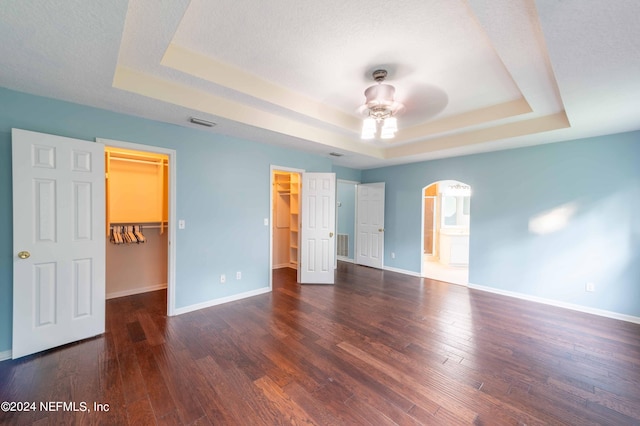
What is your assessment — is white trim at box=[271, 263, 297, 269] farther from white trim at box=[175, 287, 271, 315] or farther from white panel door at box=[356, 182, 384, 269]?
white trim at box=[175, 287, 271, 315]

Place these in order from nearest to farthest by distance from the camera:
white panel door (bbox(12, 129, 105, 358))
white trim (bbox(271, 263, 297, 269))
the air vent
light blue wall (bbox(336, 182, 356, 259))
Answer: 1. white panel door (bbox(12, 129, 105, 358))
2. the air vent
3. white trim (bbox(271, 263, 297, 269))
4. light blue wall (bbox(336, 182, 356, 259))

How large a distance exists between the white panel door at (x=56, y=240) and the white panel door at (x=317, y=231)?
118 inches

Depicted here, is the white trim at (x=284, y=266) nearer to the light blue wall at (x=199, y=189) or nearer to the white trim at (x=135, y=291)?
the light blue wall at (x=199, y=189)

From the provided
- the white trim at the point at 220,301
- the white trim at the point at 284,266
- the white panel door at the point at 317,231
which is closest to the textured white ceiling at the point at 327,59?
the white panel door at the point at 317,231

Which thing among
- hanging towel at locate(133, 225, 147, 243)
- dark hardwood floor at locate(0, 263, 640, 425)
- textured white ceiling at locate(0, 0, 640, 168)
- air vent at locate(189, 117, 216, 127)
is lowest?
dark hardwood floor at locate(0, 263, 640, 425)

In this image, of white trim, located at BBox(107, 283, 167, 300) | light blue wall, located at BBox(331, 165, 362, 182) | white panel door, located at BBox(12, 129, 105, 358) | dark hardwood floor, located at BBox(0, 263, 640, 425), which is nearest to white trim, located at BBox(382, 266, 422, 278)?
dark hardwood floor, located at BBox(0, 263, 640, 425)

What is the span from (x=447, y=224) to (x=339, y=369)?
6.43m

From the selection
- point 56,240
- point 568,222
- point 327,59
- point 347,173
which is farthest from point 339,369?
point 347,173

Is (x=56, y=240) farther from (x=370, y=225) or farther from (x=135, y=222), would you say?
(x=370, y=225)

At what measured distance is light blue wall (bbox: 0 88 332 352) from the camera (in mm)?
2391

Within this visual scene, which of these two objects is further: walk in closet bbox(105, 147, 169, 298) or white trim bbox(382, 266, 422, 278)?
white trim bbox(382, 266, 422, 278)

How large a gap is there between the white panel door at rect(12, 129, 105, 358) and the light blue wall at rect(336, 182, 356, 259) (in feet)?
17.5

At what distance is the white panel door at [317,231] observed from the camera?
4.93 m

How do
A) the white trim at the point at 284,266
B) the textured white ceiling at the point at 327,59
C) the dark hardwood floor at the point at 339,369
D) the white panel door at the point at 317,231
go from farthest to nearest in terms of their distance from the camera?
1. the white trim at the point at 284,266
2. the white panel door at the point at 317,231
3. the dark hardwood floor at the point at 339,369
4. the textured white ceiling at the point at 327,59
